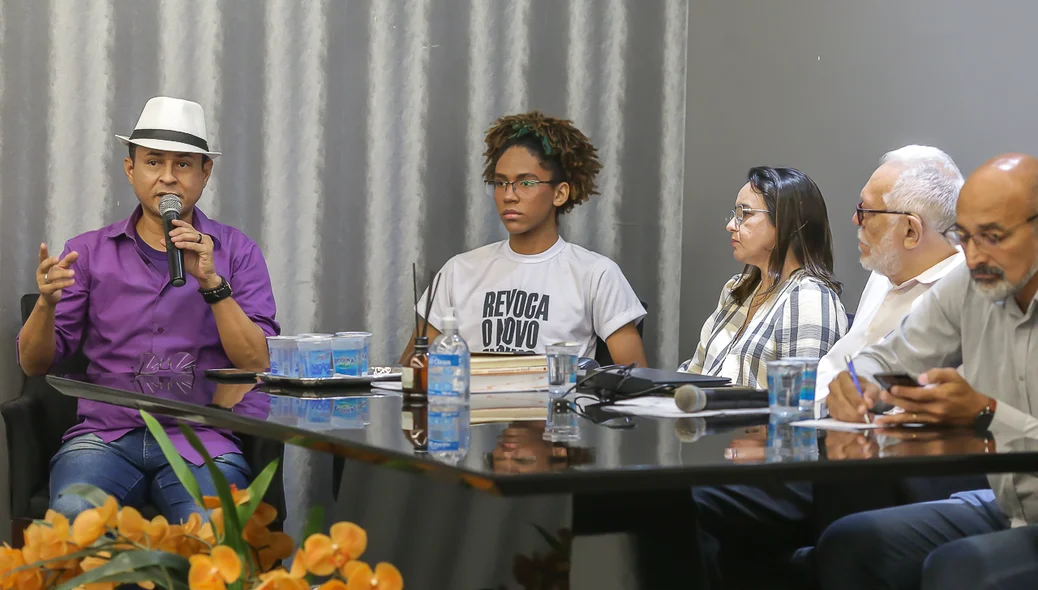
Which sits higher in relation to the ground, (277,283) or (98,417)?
(277,283)

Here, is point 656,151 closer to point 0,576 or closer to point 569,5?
point 569,5

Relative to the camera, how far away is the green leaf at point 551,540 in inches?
61.7

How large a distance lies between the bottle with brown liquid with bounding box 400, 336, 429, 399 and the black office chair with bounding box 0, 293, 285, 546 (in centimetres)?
75

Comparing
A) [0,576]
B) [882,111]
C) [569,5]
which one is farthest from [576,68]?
[0,576]

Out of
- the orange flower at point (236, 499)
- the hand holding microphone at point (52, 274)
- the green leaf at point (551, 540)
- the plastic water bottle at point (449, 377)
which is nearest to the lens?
the orange flower at point (236, 499)

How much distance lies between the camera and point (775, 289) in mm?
2898

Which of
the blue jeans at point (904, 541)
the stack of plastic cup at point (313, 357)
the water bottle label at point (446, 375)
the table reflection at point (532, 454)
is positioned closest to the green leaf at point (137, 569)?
the table reflection at point (532, 454)

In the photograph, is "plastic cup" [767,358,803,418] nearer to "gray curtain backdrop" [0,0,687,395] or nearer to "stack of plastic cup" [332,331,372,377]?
"stack of plastic cup" [332,331,372,377]

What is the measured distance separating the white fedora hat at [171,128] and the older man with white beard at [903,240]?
173 centimetres

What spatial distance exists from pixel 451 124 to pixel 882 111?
1.40 meters

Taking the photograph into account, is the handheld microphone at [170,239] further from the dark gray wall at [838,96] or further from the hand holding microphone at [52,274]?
the dark gray wall at [838,96]

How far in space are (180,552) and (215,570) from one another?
0.61 feet

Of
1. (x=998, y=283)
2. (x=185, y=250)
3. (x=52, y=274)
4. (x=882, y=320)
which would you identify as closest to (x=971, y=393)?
(x=998, y=283)

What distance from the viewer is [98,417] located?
2672 millimetres
